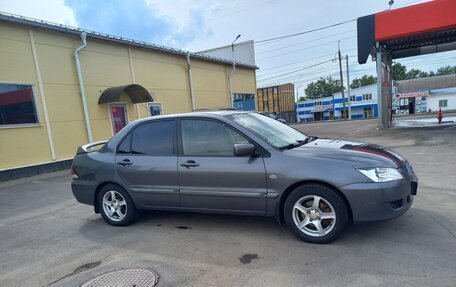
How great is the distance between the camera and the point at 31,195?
7395 millimetres

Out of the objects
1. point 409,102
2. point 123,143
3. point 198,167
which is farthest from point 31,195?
point 409,102

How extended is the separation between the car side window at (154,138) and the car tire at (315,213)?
1864 mm

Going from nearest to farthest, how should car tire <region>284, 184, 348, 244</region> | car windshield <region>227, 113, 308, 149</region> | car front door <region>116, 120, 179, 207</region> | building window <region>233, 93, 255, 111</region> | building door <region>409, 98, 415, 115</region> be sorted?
car tire <region>284, 184, 348, 244</region>
car windshield <region>227, 113, 308, 149</region>
car front door <region>116, 120, 179, 207</region>
building window <region>233, 93, 255, 111</region>
building door <region>409, 98, 415, 115</region>

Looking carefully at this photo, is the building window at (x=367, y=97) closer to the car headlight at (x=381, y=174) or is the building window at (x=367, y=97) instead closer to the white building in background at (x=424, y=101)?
the white building in background at (x=424, y=101)

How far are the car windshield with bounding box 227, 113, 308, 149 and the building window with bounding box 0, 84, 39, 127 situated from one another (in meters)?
9.04

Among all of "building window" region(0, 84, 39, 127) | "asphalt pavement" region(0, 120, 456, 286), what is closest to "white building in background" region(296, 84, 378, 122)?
"building window" region(0, 84, 39, 127)

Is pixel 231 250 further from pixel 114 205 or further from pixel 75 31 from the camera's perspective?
pixel 75 31

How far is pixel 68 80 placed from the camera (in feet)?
37.1

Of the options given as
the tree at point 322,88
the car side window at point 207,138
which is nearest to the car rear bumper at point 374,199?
the car side window at point 207,138

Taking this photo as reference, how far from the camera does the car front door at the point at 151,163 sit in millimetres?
4207

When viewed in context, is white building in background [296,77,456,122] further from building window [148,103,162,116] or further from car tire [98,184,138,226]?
car tire [98,184,138,226]

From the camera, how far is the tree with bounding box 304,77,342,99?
82.1 metres

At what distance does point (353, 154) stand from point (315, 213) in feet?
2.70

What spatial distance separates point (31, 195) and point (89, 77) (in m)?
6.22
